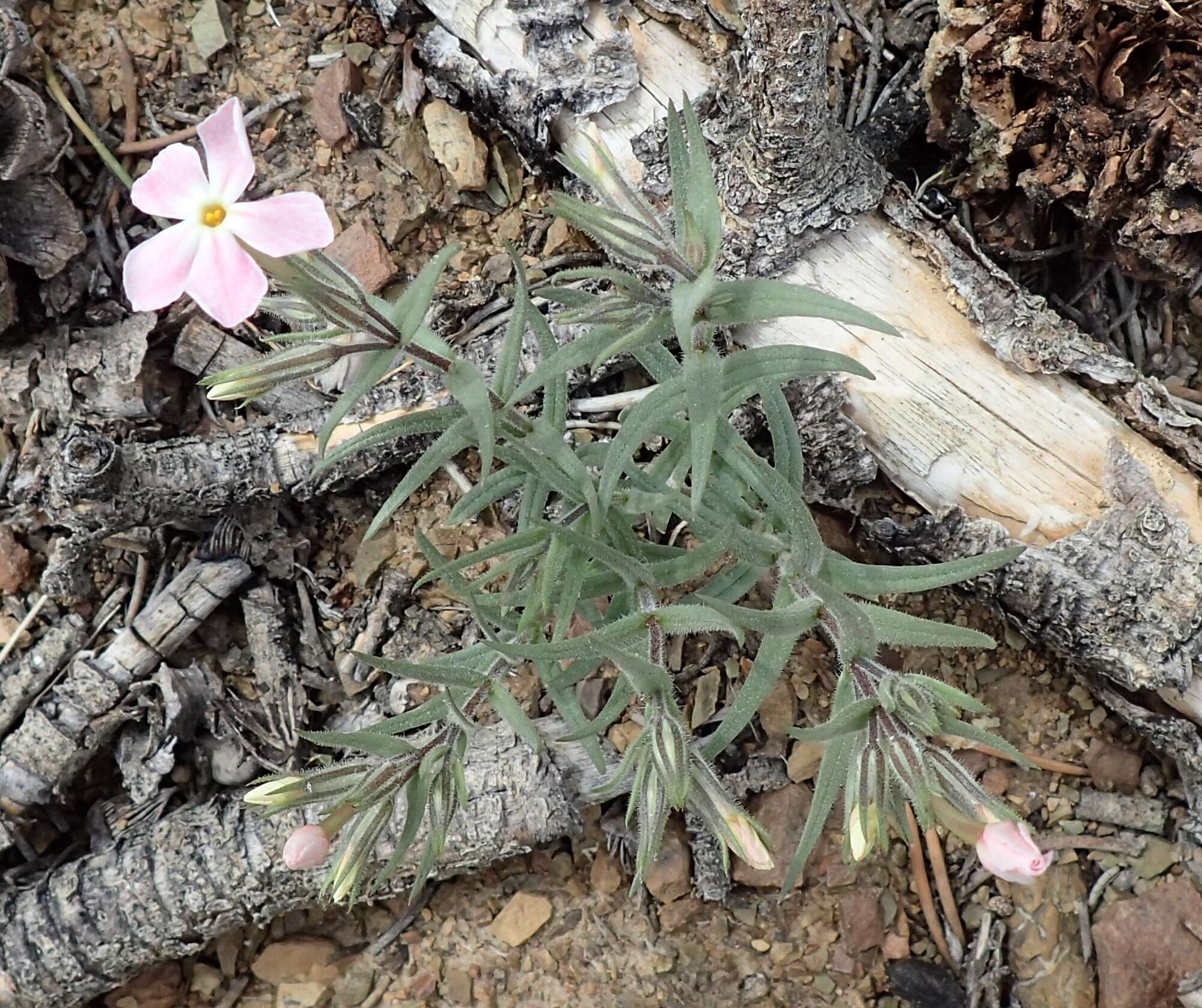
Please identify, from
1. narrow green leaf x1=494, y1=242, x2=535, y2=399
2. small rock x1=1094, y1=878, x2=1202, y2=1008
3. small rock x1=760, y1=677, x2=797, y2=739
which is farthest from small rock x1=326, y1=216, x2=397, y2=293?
small rock x1=1094, y1=878, x2=1202, y2=1008

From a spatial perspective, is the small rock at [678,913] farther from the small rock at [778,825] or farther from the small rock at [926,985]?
the small rock at [926,985]

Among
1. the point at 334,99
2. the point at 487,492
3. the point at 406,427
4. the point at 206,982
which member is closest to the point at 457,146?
the point at 334,99

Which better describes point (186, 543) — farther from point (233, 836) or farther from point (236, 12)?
point (236, 12)

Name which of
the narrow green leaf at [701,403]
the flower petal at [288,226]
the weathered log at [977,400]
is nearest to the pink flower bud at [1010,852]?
the narrow green leaf at [701,403]

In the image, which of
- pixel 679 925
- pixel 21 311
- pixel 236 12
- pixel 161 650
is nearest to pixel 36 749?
pixel 161 650

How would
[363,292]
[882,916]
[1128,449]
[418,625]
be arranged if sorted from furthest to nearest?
1. [418,625]
2. [882,916]
3. [1128,449]
4. [363,292]
